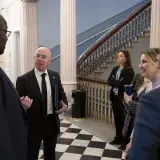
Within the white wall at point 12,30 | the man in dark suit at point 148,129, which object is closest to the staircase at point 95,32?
the white wall at point 12,30

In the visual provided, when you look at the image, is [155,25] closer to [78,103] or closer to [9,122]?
[78,103]

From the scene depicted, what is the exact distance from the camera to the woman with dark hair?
4.36 meters

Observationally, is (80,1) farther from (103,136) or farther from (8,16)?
(103,136)

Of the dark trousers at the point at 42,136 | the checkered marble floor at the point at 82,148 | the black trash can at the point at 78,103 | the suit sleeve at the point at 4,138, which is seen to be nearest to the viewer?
the suit sleeve at the point at 4,138

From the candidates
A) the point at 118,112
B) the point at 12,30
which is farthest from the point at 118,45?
Result: the point at 12,30

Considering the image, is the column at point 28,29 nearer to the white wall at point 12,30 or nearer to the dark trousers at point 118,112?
the white wall at point 12,30

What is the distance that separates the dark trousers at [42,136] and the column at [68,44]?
378 centimetres

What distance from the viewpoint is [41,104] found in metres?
2.88

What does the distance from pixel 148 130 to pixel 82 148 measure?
3.66 metres

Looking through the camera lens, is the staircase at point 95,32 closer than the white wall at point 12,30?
No

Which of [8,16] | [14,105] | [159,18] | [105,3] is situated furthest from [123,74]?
[8,16]

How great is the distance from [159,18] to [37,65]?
2.56 meters

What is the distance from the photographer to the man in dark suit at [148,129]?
3.25ft

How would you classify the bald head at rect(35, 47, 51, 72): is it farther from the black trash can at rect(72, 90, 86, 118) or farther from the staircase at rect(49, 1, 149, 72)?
the staircase at rect(49, 1, 149, 72)
